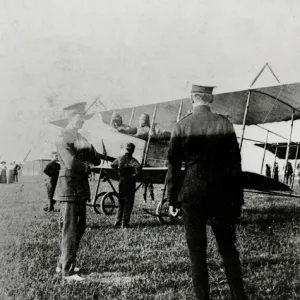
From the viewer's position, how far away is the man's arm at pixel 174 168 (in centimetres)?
267

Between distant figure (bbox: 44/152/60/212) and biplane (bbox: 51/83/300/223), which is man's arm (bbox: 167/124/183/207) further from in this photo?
distant figure (bbox: 44/152/60/212)

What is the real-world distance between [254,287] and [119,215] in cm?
332

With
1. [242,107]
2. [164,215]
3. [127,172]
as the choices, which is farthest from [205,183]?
[242,107]

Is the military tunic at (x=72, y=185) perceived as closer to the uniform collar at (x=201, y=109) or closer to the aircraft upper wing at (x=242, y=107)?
the uniform collar at (x=201, y=109)

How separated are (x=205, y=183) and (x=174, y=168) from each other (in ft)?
0.80

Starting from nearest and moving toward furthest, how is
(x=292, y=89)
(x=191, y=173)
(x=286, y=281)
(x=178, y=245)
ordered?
(x=191, y=173) < (x=286, y=281) < (x=178, y=245) < (x=292, y=89)

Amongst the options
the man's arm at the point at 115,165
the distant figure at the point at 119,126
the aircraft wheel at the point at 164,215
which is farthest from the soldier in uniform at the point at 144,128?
the aircraft wheel at the point at 164,215

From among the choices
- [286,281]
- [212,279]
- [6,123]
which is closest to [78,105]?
[6,123]

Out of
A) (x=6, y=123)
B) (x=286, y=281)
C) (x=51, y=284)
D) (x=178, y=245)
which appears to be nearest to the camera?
(x=51, y=284)

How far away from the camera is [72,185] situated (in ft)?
11.0

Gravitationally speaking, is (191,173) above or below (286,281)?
above

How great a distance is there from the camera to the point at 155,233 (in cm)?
527

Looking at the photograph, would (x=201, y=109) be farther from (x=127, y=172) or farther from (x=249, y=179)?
(x=127, y=172)

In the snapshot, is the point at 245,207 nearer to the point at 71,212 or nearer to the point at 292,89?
the point at 292,89
